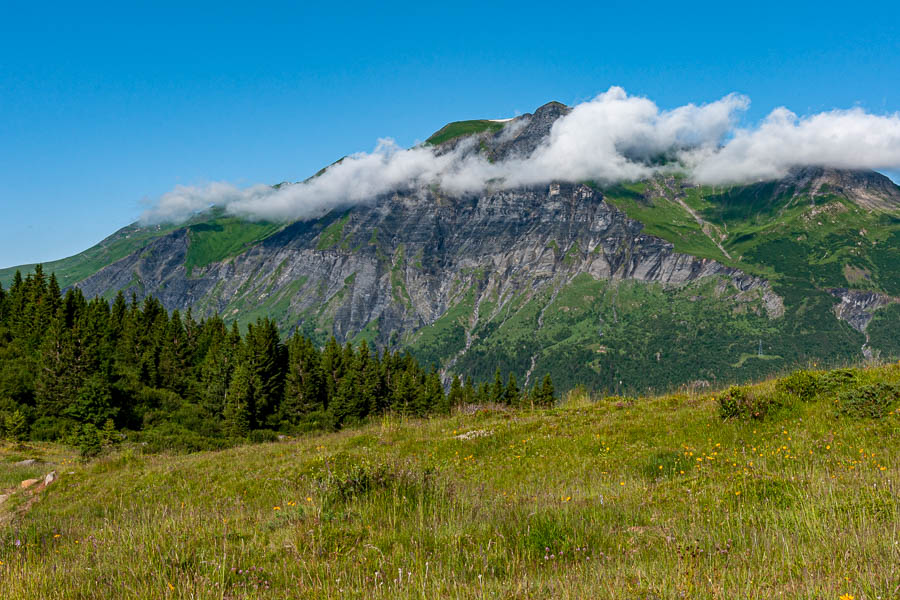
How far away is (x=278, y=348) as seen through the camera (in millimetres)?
74625

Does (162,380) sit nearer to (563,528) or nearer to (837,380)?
(837,380)

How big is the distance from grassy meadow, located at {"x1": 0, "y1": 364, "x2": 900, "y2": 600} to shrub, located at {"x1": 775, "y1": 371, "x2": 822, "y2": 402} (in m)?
0.39

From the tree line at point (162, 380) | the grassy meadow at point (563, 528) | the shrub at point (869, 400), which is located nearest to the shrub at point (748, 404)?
the grassy meadow at point (563, 528)

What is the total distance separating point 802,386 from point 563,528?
1273 centimetres

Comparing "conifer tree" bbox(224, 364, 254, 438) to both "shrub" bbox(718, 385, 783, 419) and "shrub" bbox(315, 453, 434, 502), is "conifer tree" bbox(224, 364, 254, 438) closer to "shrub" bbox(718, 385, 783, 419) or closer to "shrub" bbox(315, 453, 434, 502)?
"shrub" bbox(315, 453, 434, 502)

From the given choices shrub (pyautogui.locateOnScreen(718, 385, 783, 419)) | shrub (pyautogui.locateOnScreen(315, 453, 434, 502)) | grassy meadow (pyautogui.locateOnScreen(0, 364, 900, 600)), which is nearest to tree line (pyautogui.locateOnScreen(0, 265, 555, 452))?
shrub (pyautogui.locateOnScreen(718, 385, 783, 419))

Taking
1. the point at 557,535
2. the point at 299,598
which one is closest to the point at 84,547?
the point at 299,598

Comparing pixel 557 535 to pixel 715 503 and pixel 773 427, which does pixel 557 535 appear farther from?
pixel 773 427

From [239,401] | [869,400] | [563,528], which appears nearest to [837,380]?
[869,400]

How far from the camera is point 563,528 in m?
6.53

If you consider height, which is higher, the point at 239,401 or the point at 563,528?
the point at 563,528

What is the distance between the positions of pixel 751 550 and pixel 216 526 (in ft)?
22.4

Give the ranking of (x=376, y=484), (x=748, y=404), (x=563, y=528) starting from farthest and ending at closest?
(x=748, y=404) < (x=376, y=484) < (x=563, y=528)

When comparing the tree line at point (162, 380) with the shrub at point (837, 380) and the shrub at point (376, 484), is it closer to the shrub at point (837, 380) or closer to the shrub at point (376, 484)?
the shrub at point (837, 380)
